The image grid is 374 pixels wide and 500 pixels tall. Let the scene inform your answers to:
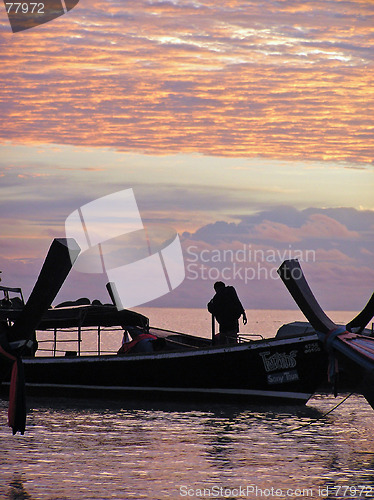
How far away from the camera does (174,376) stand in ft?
62.5

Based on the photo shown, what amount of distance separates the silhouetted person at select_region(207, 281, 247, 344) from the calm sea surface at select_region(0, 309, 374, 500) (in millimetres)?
2218

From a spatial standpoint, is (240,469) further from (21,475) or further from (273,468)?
(21,475)

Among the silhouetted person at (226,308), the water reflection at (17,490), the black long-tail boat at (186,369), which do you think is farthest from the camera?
the silhouetted person at (226,308)

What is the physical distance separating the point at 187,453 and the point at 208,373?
18.8 ft

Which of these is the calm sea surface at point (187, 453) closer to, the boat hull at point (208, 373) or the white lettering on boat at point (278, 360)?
the boat hull at point (208, 373)

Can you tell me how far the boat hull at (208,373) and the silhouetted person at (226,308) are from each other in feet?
5.54

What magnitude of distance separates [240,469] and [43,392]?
10766mm

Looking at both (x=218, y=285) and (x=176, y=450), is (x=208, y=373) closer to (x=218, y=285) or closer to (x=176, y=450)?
(x=218, y=285)

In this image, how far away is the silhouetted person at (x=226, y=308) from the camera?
20.2 m

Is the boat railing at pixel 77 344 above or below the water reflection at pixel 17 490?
below

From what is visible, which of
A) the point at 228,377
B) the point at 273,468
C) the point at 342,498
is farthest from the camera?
the point at 228,377

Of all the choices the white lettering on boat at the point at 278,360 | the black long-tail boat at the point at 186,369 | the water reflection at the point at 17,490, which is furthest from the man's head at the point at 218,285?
the water reflection at the point at 17,490

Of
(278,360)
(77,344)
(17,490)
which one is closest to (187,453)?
(17,490)

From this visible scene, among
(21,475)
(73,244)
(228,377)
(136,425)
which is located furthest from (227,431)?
(73,244)
